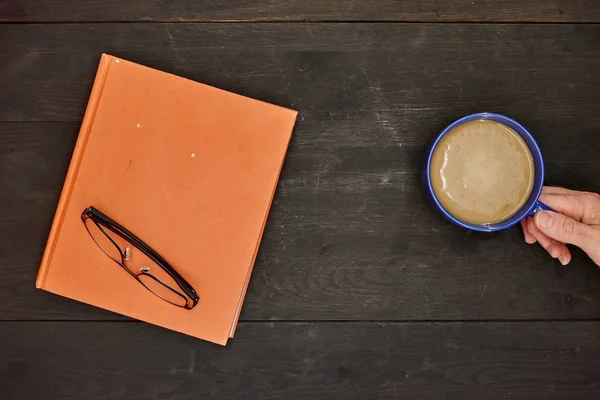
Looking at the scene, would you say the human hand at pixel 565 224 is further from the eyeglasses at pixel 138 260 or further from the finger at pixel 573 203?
the eyeglasses at pixel 138 260

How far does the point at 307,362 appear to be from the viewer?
2.64 ft

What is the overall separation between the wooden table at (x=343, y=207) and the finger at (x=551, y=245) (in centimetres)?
2

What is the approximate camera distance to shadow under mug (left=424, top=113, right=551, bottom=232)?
0.71 meters

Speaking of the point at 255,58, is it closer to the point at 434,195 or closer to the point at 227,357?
the point at 434,195

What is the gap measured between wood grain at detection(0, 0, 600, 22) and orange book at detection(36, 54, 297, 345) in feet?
0.30

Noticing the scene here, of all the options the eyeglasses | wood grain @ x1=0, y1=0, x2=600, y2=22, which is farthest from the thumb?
the eyeglasses

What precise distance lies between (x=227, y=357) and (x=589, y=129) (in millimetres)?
652

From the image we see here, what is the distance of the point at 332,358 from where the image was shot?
31.8 inches

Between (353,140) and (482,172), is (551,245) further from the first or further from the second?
(353,140)

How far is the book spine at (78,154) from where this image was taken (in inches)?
30.4

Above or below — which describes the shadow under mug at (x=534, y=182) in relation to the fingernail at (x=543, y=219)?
above

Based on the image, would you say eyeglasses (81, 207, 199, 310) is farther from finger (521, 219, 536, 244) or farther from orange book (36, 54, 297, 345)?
finger (521, 219, 536, 244)

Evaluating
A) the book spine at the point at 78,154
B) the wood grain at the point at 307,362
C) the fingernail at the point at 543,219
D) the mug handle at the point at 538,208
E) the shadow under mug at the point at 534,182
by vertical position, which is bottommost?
Answer: the wood grain at the point at 307,362

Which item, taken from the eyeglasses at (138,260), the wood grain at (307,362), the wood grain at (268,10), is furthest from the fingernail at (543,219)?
the eyeglasses at (138,260)
